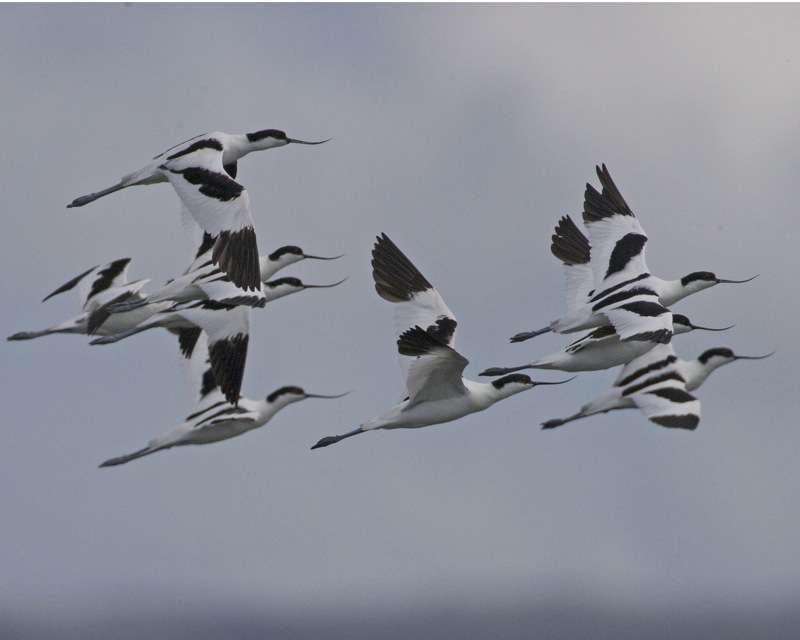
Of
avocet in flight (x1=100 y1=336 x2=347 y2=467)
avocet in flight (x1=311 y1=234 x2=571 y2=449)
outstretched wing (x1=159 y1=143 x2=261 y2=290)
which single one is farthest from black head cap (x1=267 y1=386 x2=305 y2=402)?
outstretched wing (x1=159 y1=143 x2=261 y2=290)

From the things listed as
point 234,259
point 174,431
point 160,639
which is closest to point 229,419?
point 174,431

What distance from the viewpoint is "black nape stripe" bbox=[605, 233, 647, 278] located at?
2225 cm

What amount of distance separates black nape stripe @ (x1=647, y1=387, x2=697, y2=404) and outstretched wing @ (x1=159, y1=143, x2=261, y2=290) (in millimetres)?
4374

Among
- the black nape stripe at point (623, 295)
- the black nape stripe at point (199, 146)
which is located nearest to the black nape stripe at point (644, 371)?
the black nape stripe at point (623, 295)

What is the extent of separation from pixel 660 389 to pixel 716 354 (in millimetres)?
2201

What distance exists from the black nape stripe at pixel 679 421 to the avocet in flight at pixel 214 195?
13.5 feet

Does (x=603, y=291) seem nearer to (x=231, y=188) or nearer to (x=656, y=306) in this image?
(x=656, y=306)

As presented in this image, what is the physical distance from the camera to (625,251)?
22.5 m

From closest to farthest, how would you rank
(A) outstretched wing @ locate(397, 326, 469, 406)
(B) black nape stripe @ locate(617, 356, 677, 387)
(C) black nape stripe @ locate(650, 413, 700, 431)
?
(A) outstretched wing @ locate(397, 326, 469, 406), (C) black nape stripe @ locate(650, 413, 700, 431), (B) black nape stripe @ locate(617, 356, 677, 387)

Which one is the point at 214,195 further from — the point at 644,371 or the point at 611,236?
the point at 644,371

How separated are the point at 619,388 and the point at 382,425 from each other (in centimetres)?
282

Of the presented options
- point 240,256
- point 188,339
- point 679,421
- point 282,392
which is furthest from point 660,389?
point 188,339

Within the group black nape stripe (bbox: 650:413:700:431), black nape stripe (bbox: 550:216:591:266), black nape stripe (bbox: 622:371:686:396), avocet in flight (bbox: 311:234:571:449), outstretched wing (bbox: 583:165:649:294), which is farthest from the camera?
A: black nape stripe (bbox: 550:216:591:266)

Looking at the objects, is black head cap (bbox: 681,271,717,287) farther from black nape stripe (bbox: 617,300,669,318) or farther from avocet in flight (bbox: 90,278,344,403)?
Result: avocet in flight (bbox: 90,278,344,403)
